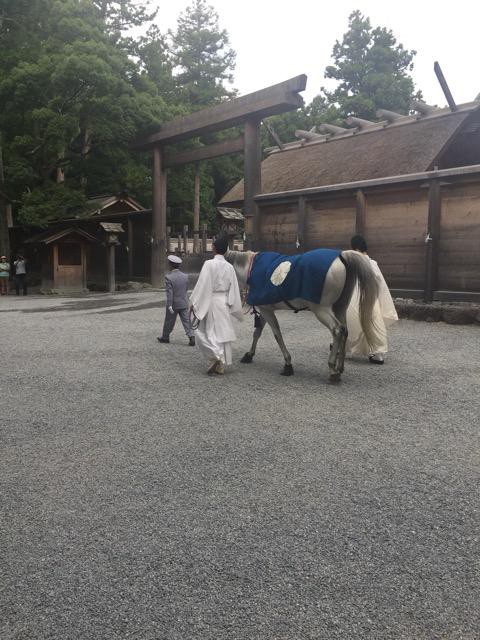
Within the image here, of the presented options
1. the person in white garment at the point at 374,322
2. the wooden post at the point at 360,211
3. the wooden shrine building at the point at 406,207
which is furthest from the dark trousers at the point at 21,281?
the person in white garment at the point at 374,322

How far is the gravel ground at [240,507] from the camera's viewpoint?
200 centimetres

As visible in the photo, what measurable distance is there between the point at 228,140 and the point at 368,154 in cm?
435

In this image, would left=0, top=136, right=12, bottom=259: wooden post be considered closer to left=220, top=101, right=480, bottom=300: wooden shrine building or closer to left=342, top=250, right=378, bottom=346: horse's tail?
left=220, top=101, right=480, bottom=300: wooden shrine building

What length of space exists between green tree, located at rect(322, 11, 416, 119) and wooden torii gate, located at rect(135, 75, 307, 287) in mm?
15787

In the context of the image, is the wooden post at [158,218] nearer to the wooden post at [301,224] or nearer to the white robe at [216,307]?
the wooden post at [301,224]

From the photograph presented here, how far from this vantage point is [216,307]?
6.20 metres

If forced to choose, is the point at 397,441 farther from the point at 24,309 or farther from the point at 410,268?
the point at 24,309

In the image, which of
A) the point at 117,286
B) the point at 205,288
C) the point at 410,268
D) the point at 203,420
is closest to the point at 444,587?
the point at 203,420

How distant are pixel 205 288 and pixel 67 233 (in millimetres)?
15580

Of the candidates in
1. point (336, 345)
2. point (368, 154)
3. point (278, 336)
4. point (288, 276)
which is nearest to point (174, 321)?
point (278, 336)

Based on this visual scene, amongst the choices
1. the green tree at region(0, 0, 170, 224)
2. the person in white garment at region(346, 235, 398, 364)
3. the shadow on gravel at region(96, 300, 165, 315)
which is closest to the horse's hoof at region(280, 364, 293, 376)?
the person in white garment at region(346, 235, 398, 364)

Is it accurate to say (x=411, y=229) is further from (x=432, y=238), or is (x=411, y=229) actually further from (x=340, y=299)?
(x=340, y=299)

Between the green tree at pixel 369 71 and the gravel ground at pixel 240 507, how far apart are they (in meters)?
28.7

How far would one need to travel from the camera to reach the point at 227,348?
6066 millimetres
